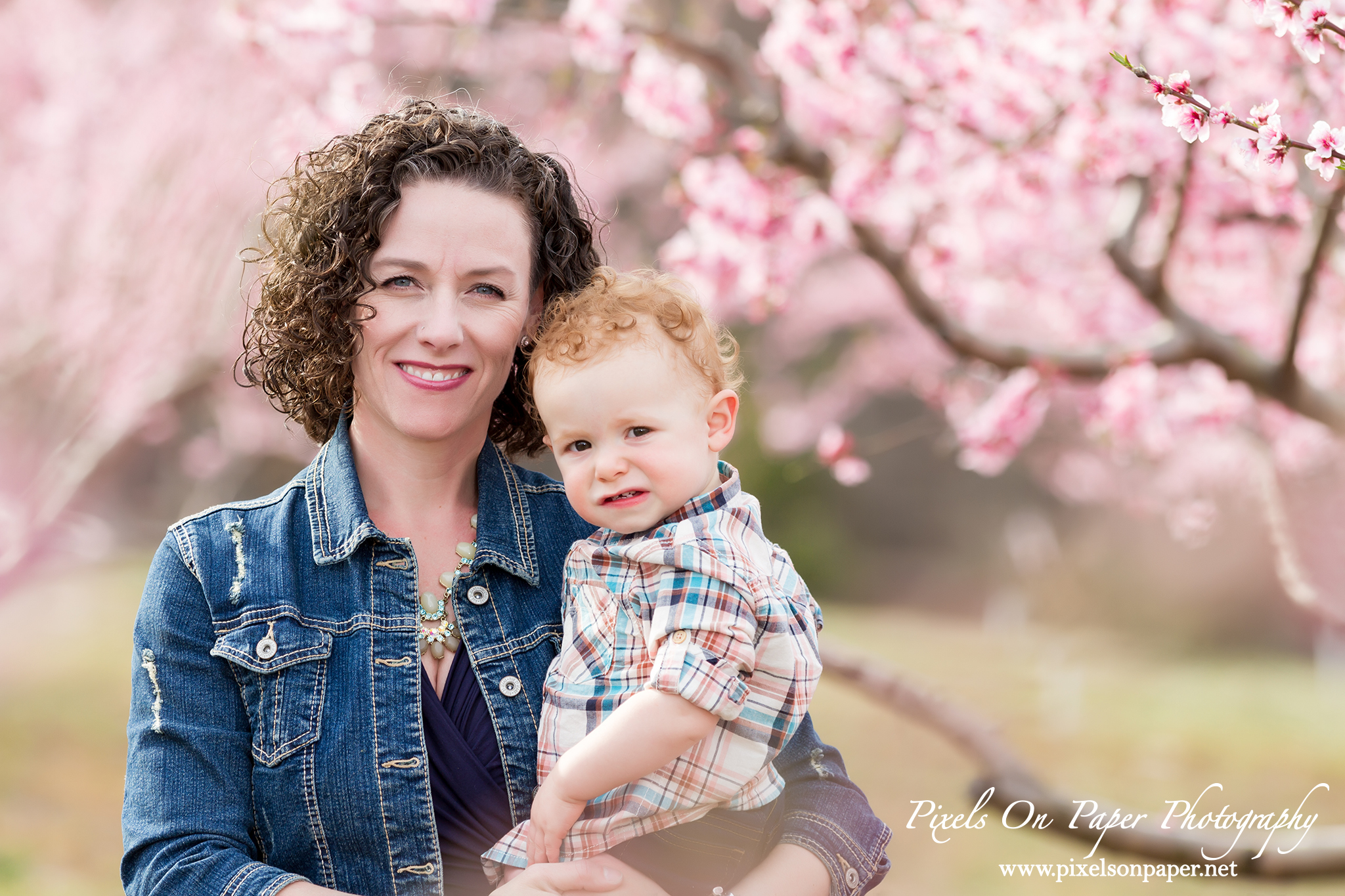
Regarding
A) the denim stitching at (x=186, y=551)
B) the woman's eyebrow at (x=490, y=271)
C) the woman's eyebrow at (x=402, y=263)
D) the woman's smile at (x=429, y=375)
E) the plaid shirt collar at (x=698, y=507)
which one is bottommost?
the denim stitching at (x=186, y=551)

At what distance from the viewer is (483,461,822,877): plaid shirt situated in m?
1.40

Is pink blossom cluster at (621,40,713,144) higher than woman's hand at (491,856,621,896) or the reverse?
higher

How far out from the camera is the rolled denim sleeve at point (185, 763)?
1.37 metres

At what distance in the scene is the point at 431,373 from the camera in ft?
5.33

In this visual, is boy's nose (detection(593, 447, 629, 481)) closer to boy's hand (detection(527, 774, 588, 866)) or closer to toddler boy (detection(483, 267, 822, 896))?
toddler boy (detection(483, 267, 822, 896))

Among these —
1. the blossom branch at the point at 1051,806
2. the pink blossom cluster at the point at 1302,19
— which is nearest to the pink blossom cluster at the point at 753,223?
the blossom branch at the point at 1051,806

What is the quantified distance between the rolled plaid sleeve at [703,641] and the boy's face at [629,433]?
0.14m

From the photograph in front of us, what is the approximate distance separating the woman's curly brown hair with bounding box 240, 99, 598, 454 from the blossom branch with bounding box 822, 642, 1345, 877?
1.50m

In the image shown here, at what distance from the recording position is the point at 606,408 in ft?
5.00

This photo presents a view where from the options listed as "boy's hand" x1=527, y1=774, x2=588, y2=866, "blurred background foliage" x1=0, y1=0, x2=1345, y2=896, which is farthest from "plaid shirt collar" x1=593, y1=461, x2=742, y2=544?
"blurred background foliage" x1=0, y1=0, x2=1345, y2=896

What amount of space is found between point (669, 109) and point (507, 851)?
3.33 m

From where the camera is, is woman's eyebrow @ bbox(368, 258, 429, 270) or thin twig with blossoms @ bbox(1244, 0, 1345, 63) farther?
woman's eyebrow @ bbox(368, 258, 429, 270)

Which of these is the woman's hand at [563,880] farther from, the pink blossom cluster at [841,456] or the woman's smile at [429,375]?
the pink blossom cluster at [841,456]

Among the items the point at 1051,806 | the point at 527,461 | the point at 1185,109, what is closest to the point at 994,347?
the point at 1051,806
